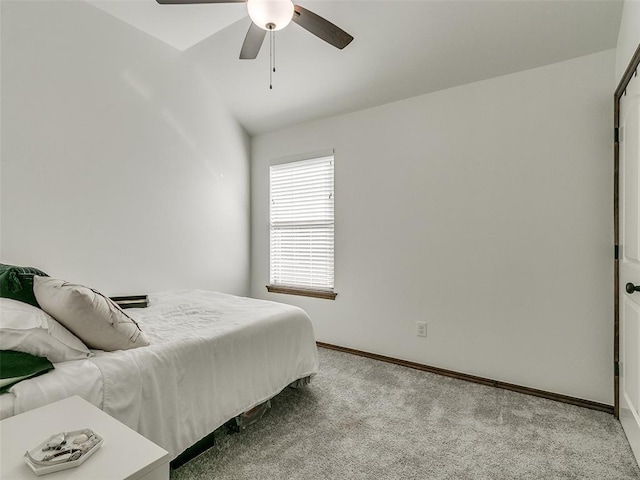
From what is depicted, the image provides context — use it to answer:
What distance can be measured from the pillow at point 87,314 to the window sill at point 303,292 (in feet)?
6.98

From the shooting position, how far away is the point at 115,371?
1.45m

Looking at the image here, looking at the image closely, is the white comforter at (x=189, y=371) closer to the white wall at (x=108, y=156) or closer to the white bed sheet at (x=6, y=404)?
the white bed sheet at (x=6, y=404)

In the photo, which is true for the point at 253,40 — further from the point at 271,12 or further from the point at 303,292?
the point at 303,292

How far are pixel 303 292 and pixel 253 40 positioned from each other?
8.02 ft

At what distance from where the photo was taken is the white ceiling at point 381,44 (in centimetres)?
Result: 224

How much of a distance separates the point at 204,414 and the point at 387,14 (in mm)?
2764

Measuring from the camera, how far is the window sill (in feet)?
11.7

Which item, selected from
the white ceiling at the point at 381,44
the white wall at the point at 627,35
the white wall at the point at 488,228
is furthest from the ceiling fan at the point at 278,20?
the white wall at the point at 627,35

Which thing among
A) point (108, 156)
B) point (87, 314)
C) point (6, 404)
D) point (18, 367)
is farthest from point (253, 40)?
point (6, 404)

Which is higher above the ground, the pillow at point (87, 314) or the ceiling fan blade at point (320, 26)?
the ceiling fan blade at point (320, 26)

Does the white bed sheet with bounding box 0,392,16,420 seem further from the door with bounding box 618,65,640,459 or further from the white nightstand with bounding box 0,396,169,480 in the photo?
the door with bounding box 618,65,640,459

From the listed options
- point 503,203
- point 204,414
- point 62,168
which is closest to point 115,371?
point 204,414

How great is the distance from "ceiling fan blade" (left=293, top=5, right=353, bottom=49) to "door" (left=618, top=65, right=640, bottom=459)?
156 cm

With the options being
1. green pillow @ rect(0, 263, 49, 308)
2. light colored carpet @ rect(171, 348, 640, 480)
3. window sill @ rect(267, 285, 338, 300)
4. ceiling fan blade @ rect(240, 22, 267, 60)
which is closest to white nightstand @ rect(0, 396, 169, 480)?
green pillow @ rect(0, 263, 49, 308)
